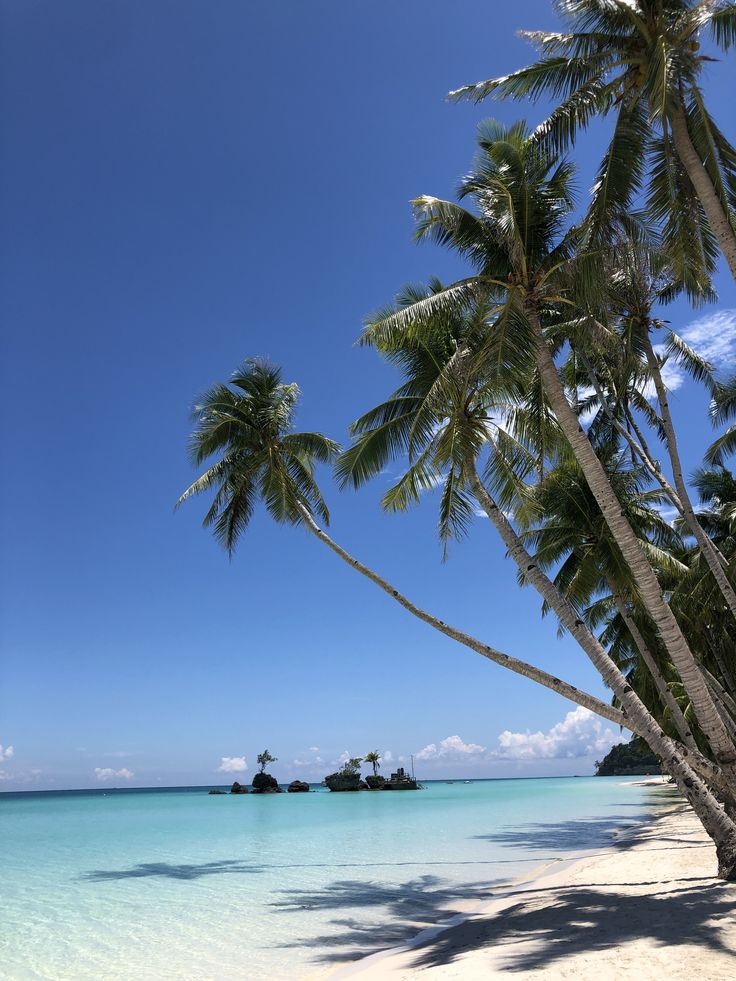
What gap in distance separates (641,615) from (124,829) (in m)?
27.4

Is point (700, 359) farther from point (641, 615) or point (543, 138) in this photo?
point (543, 138)

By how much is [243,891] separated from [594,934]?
920 cm

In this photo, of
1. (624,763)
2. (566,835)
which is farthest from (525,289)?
(624,763)

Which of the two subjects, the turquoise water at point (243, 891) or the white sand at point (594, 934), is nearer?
the white sand at point (594, 934)

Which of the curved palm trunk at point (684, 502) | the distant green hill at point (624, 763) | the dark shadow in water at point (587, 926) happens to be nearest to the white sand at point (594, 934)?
the dark shadow in water at point (587, 926)

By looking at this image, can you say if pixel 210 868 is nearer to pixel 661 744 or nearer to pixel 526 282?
pixel 661 744

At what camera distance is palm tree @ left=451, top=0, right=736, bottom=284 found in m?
7.88

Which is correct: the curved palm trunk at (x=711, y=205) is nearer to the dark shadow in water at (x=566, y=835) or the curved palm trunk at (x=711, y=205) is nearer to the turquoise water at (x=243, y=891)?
the turquoise water at (x=243, y=891)

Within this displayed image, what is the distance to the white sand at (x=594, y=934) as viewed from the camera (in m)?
5.85

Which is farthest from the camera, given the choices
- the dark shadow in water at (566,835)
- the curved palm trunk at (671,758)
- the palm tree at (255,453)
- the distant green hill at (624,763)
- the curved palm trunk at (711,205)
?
the distant green hill at (624,763)

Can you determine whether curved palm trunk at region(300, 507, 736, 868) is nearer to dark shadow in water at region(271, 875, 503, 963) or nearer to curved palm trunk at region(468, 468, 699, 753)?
curved palm trunk at region(468, 468, 699, 753)

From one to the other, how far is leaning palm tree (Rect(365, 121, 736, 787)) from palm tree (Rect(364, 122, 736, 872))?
1cm

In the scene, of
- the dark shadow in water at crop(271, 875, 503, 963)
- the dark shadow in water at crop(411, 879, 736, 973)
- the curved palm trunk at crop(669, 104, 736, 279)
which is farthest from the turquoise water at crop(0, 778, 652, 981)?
the curved palm trunk at crop(669, 104, 736, 279)

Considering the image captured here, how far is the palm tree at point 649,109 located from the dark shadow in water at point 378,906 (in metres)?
10.1
